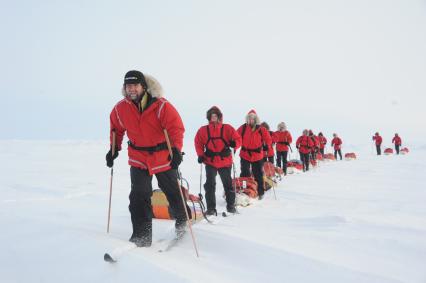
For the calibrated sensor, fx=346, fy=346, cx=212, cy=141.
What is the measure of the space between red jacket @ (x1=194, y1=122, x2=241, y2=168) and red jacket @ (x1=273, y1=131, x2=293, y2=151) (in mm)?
8409

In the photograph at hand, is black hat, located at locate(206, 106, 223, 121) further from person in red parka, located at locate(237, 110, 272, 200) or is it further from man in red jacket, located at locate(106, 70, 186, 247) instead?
man in red jacket, located at locate(106, 70, 186, 247)

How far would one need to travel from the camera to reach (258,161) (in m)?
8.83

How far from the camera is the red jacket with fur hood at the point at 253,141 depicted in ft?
28.2

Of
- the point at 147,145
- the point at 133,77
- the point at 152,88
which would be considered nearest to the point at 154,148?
the point at 147,145

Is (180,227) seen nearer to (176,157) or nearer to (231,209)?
(176,157)

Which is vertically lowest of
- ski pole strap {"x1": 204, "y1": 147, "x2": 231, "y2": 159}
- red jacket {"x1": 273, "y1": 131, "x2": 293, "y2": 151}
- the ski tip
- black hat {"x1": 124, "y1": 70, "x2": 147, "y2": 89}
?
the ski tip

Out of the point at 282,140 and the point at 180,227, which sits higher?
the point at 282,140

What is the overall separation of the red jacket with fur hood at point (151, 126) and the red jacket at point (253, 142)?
4730 mm

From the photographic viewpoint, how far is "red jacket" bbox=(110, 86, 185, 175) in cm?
391

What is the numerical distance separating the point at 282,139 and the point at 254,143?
21.9ft

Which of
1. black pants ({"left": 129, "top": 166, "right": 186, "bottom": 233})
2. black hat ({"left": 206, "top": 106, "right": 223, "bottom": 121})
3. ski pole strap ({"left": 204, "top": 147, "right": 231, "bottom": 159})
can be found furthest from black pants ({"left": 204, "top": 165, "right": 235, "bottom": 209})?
black pants ({"left": 129, "top": 166, "right": 186, "bottom": 233})

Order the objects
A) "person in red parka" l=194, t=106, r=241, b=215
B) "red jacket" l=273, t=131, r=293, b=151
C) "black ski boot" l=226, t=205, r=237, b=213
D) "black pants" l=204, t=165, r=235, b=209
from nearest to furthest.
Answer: "black pants" l=204, t=165, r=235, b=209 → "person in red parka" l=194, t=106, r=241, b=215 → "black ski boot" l=226, t=205, r=237, b=213 → "red jacket" l=273, t=131, r=293, b=151

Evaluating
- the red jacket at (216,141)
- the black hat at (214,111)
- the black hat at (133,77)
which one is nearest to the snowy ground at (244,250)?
the red jacket at (216,141)

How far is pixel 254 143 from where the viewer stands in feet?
28.1
